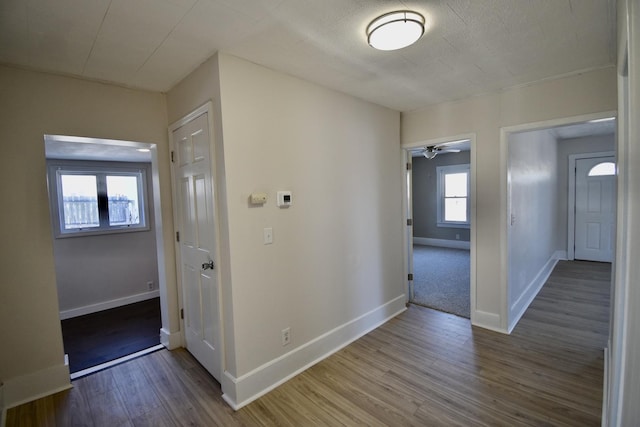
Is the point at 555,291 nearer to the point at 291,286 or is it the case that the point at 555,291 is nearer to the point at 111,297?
the point at 291,286

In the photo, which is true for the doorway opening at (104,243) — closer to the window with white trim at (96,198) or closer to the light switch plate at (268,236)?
the window with white trim at (96,198)

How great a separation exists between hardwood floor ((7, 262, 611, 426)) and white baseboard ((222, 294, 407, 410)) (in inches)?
2.6

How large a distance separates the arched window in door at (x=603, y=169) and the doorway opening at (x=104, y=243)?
24.7 feet

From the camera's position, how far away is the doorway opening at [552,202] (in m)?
3.15

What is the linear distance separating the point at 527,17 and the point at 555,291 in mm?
3992

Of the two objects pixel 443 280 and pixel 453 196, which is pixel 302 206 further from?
pixel 453 196

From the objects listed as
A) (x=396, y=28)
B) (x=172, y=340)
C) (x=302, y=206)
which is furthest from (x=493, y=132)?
(x=172, y=340)

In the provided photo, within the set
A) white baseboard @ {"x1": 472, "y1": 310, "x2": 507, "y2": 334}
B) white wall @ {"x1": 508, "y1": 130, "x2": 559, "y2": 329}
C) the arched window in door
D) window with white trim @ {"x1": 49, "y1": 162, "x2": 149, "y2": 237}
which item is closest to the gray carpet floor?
white baseboard @ {"x1": 472, "y1": 310, "x2": 507, "y2": 334}

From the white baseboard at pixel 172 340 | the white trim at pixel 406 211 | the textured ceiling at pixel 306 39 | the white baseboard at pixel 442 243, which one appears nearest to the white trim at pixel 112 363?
the white baseboard at pixel 172 340

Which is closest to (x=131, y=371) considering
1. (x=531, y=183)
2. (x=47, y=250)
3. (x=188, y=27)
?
(x=47, y=250)

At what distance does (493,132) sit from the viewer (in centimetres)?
293

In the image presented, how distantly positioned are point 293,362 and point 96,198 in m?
3.73

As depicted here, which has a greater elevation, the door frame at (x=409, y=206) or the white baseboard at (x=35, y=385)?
the door frame at (x=409, y=206)

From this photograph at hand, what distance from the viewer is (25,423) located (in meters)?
1.93
